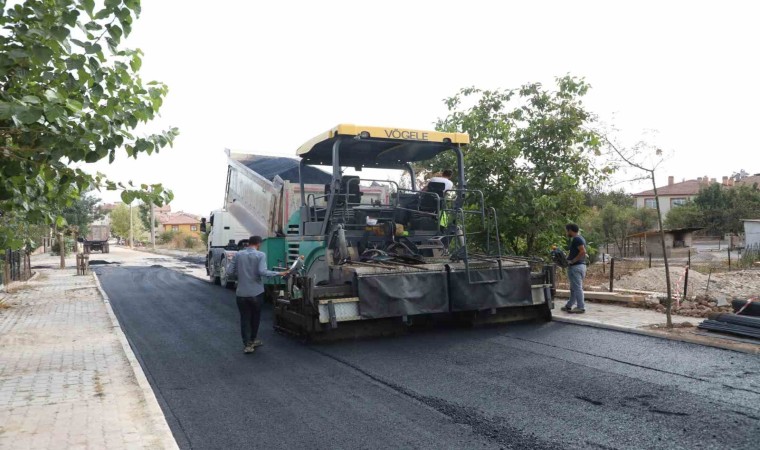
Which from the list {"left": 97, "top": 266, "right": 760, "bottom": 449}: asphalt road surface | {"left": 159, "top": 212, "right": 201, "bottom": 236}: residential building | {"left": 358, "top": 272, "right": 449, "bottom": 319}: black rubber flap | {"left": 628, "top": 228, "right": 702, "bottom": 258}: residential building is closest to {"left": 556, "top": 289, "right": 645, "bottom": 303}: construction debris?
{"left": 97, "top": 266, "right": 760, "bottom": 449}: asphalt road surface

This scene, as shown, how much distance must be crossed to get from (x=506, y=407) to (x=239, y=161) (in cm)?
1152

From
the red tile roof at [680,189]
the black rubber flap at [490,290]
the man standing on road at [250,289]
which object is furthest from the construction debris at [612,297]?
the red tile roof at [680,189]

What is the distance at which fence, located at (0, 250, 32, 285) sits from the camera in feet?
56.2

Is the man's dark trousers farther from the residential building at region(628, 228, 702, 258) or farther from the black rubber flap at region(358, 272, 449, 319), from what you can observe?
the residential building at region(628, 228, 702, 258)

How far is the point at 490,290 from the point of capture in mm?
7871

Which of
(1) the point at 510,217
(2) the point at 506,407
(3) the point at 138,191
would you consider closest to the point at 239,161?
(1) the point at 510,217

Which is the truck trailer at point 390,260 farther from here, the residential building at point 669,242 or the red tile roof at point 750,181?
the red tile roof at point 750,181

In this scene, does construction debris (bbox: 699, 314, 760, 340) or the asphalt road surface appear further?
construction debris (bbox: 699, 314, 760, 340)

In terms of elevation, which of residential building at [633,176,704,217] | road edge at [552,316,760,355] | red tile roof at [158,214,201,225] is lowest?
road edge at [552,316,760,355]

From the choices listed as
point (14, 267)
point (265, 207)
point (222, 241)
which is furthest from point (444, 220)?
point (14, 267)

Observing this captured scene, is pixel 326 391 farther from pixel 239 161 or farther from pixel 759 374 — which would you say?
pixel 239 161

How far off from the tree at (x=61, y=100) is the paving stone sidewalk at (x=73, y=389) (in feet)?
5.82

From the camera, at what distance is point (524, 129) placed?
11.8 m

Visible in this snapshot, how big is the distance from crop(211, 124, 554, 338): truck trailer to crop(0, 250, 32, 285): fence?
40.1 feet
